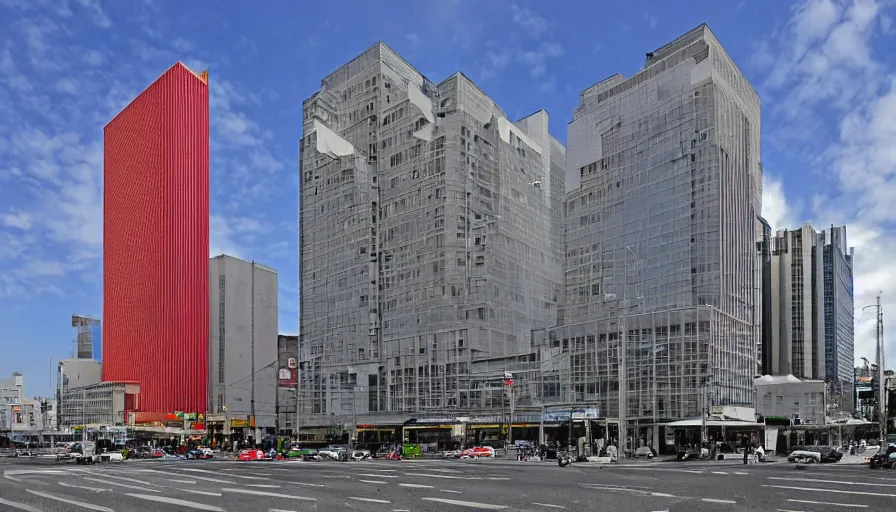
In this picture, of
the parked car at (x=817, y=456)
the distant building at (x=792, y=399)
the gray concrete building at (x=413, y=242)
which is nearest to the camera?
the parked car at (x=817, y=456)

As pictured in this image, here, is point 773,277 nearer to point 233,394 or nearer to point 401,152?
point 401,152

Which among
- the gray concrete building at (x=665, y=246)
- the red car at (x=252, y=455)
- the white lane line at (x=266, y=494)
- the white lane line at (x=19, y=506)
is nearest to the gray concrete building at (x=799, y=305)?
the gray concrete building at (x=665, y=246)

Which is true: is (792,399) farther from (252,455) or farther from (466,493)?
(466,493)

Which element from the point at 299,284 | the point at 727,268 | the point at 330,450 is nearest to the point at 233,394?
the point at 299,284

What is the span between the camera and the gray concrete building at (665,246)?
86.8 meters

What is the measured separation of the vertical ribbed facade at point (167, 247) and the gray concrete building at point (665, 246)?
89.0m

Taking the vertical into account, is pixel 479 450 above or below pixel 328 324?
below

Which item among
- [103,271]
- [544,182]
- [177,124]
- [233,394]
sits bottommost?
[233,394]

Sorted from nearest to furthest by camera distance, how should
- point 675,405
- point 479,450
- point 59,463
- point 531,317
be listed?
point 59,463, point 479,450, point 675,405, point 531,317

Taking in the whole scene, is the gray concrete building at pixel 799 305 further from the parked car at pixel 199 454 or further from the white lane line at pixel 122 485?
the white lane line at pixel 122 485

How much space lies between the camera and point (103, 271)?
181 metres

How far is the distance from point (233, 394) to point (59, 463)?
109607 mm

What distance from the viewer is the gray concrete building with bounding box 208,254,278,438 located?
174 meters

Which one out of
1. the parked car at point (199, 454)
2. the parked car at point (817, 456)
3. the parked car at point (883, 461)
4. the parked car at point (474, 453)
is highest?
the parked car at point (883, 461)
